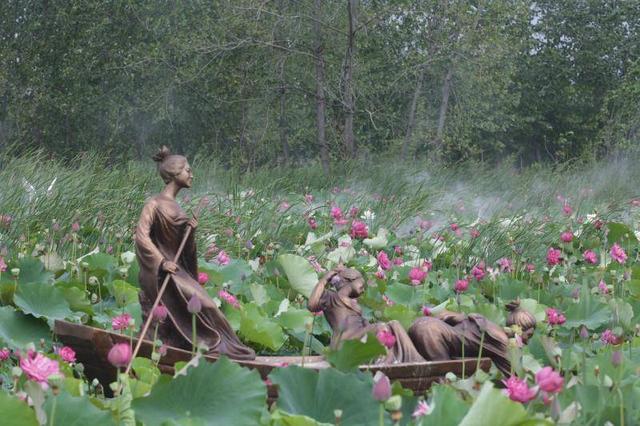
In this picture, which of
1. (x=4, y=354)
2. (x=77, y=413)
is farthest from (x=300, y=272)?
(x=77, y=413)

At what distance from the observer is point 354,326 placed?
3.01 meters

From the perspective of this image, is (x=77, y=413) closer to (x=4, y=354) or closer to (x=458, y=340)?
(x=4, y=354)

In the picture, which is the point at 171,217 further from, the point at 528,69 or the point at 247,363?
the point at 528,69

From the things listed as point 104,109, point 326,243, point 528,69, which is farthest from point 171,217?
point 528,69

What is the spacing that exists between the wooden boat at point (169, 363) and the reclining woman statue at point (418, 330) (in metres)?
0.09

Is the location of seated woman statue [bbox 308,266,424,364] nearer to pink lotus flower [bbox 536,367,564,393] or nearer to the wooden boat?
the wooden boat

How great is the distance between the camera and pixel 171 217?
9.91ft

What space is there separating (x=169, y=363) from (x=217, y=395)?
810 mm

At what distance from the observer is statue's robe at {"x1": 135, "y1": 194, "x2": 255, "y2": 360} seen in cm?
291

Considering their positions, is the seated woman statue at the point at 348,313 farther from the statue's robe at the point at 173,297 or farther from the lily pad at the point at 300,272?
the lily pad at the point at 300,272

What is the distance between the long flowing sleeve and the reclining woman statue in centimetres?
48

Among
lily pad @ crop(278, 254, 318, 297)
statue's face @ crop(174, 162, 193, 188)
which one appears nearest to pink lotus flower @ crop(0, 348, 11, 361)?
statue's face @ crop(174, 162, 193, 188)

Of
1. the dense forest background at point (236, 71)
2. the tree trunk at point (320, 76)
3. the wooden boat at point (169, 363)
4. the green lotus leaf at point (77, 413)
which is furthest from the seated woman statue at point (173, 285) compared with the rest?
the tree trunk at point (320, 76)

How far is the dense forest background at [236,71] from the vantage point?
1436 centimetres
